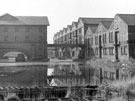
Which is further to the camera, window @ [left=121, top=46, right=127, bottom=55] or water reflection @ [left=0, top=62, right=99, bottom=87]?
window @ [left=121, top=46, right=127, bottom=55]

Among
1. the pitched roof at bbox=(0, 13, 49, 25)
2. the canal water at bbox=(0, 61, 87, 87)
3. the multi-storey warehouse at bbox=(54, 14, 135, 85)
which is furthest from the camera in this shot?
the pitched roof at bbox=(0, 13, 49, 25)

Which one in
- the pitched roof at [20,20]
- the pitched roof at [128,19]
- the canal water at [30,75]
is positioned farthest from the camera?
the pitched roof at [20,20]

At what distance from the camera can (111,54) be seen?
133 ft

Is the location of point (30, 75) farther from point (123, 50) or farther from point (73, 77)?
point (123, 50)

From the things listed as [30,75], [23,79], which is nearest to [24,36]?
[30,75]

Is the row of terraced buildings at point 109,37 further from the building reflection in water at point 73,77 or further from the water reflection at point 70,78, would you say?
the water reflection at point 70,78

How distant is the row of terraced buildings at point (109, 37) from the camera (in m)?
34.3

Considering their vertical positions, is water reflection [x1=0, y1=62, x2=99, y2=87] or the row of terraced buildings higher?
the row of terraced buildings

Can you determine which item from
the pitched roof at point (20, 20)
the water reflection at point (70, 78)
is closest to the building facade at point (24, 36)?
the pitched roof at point (20, 20)

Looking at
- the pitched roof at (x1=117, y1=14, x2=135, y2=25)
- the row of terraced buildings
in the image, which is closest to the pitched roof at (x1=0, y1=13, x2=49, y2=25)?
the row of terraced buildings

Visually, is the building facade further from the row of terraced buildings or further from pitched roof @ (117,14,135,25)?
pitched roof @ (117,14,135,25)

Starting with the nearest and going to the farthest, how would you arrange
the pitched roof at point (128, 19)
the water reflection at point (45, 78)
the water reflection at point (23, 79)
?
the water reflection at point (23, 79) < the water reflection at point (45, 78) < the pitched roof at point (128, 19)

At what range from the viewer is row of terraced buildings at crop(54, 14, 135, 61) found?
113ft

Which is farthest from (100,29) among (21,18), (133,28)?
(21,18)
